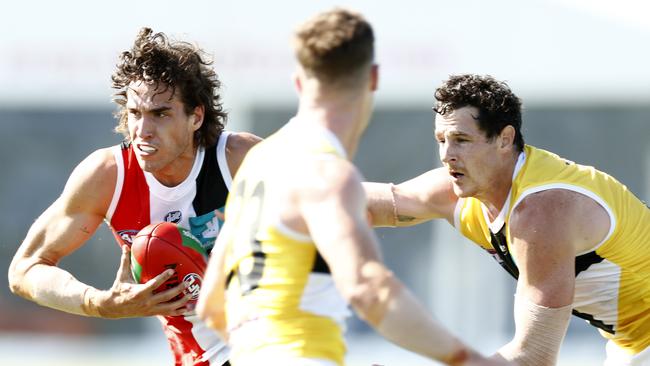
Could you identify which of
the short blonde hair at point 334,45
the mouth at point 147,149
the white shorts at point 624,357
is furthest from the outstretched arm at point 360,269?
the white shorts at point 624,357

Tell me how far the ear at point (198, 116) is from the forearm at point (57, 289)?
3.11 ft

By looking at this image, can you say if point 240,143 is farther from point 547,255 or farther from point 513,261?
point 547,255

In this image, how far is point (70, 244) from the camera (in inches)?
246

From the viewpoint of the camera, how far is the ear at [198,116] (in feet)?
20.6

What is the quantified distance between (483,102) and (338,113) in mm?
1742

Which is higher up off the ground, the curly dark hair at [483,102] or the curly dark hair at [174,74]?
the curly dark hair at [174,74]

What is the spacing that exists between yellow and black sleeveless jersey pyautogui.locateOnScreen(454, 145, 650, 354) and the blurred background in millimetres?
7750

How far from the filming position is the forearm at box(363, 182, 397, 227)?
255 inches

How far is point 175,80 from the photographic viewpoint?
20.4ft

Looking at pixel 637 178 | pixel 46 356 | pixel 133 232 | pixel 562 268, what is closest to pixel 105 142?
pixel 46 356

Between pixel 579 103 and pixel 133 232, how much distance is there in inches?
373

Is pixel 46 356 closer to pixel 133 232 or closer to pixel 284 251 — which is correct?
pixel 133 232

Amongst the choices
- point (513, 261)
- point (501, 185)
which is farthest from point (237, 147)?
point (513, 261)

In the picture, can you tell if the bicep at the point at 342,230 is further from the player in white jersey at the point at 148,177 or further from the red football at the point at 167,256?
the player in white jersey at the point at 148,177
